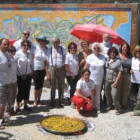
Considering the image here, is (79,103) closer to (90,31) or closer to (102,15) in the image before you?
(90,31)

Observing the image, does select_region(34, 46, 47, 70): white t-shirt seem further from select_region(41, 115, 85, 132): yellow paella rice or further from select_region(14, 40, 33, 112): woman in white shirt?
select_region(41, 115, 85, 132): yellow paella rice

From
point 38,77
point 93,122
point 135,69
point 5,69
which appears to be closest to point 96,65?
point 135,69

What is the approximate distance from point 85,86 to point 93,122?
0.89 meters

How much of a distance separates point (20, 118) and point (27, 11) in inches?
224

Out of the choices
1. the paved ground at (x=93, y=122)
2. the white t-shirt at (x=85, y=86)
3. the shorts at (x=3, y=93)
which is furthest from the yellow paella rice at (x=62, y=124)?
the shorts at (x=3, y=93)

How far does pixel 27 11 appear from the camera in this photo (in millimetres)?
10859

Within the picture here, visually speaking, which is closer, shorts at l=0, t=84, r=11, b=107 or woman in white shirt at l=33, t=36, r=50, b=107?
shorts at l=0, t=84, r=11, b=107

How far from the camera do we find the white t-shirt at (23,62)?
6.36m

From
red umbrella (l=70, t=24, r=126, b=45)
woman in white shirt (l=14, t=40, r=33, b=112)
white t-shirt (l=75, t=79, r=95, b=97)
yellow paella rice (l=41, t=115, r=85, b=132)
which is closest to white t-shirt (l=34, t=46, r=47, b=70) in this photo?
woman in white shirt (l=14, t=40, r=33, b=112)

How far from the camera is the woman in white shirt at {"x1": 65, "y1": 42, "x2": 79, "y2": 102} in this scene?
6895 millimetres

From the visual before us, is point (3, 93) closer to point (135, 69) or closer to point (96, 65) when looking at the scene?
point (96, 65)

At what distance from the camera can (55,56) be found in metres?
6.85

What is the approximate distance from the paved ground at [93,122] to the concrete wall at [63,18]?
10.9ft

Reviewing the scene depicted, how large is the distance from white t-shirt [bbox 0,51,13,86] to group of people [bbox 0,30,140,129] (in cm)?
49
